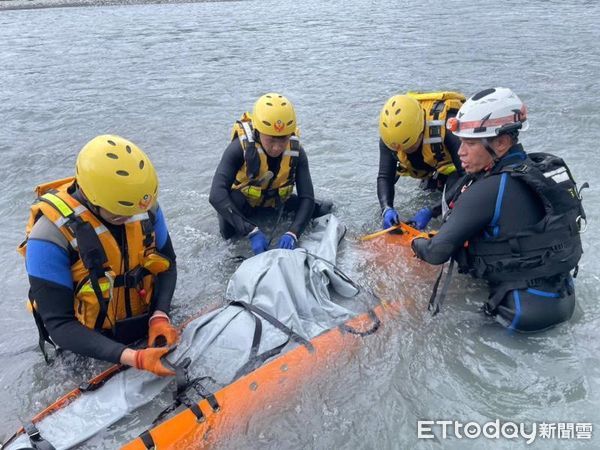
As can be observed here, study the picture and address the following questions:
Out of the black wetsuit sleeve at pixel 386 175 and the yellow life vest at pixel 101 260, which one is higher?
the yellow life vest at pixel 101 260

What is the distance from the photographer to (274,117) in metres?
4.70

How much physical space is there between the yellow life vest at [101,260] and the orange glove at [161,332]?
193 mm

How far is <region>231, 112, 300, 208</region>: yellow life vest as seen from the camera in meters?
4.99

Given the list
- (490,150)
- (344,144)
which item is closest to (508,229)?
(490,150)

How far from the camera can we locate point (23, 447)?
104 inches

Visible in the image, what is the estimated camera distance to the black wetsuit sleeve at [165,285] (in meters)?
3.53

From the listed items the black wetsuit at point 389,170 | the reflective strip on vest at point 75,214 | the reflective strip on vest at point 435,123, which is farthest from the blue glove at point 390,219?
the reflective strip on vest at point 75,214

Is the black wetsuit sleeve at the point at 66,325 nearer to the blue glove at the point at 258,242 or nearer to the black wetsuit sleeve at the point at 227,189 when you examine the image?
the blue glove at the point at 258,242

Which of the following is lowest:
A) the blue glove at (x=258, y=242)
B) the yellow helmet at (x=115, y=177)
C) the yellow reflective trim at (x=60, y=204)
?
the blue glove at (x=258, y=242)

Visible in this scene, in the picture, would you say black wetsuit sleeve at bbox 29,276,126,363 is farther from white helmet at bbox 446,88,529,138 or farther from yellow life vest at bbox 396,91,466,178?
yellow life vest at bbox 396,91,466,178

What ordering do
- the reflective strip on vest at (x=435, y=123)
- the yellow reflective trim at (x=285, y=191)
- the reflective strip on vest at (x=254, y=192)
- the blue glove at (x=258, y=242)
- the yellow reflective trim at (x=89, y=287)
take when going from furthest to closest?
the yellow reflective trim at (x=285, y=191) → the reflective strip on vest at (x=254, y=192) → the reflective strip on vest at (x=435, y=123) → the blue glove at (x=258, y=242) → the yellow reflective trim at (x=89, y=287)

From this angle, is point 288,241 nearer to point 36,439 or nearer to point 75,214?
point 75,214

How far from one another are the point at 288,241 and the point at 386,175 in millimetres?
1490

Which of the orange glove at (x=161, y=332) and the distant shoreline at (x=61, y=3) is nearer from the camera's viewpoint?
the orange glove at (x=161, y=332)
